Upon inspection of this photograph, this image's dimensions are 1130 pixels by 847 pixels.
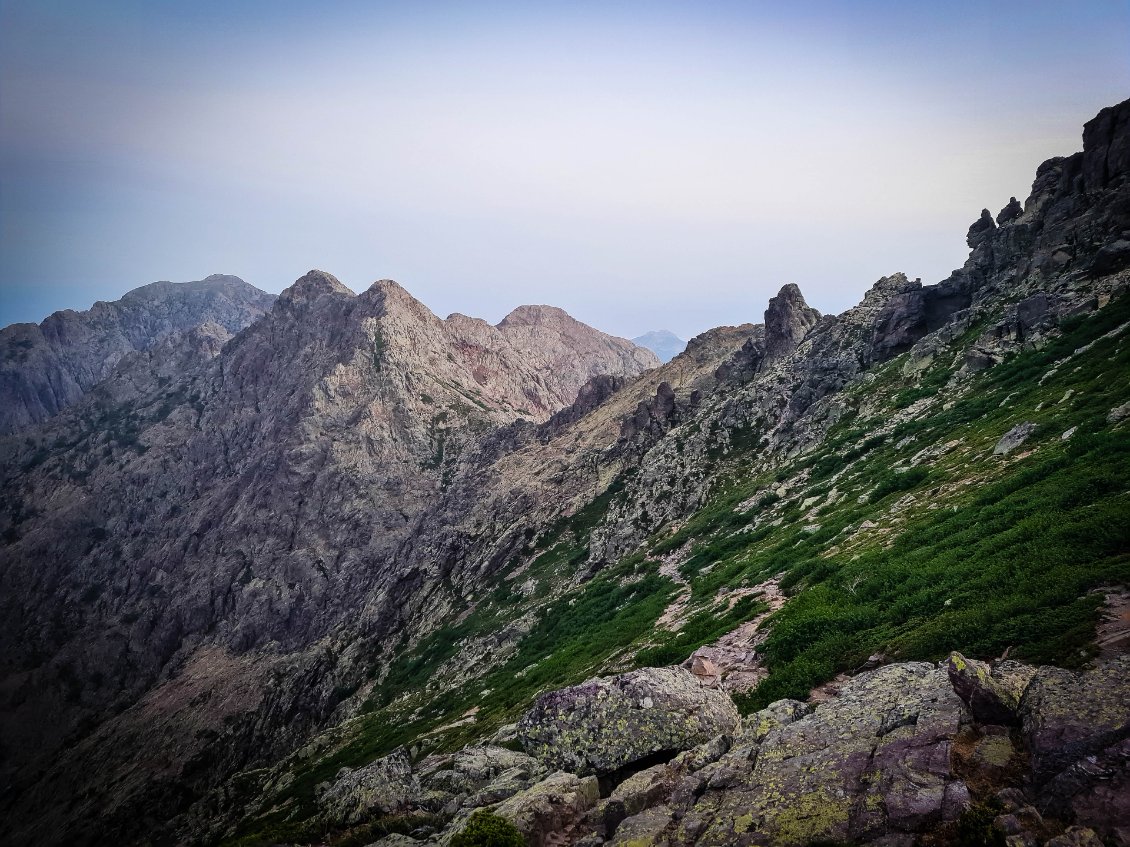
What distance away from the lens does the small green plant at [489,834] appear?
39.6ft

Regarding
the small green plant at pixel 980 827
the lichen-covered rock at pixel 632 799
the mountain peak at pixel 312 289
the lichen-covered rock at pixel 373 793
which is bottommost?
the lichen-covered rock at pixel 632 799

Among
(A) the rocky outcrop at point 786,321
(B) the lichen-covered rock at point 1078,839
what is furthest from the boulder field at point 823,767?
(A) the rocky outcrop at point 786,321

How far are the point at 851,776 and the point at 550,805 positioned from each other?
284 inches

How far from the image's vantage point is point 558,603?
173ft

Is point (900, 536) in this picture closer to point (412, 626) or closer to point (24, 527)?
point (412, 626)

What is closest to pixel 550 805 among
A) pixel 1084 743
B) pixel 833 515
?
pixel 1084 743

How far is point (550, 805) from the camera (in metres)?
13.5

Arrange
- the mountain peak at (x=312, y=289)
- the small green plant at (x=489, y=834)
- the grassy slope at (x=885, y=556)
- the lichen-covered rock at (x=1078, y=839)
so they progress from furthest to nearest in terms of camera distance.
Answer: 1. the mountain peak at (x=312, y=289)
2. the grassy slope at (x=885, y=556)
3. the small green plant at (x=489, y=834)
4. the lichen-covered rock at (x=1078, y=839)

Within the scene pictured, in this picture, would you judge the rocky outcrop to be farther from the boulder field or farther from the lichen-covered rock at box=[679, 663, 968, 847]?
the lichen-covered rock at box=[679, 663, 968, 847]

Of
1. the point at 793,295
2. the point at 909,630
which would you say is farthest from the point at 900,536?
the point at 793,295

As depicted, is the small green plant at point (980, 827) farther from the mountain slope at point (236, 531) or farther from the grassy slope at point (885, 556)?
the mountain slope at point (236, 531)

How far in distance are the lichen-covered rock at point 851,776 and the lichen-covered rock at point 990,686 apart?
13.1 inches

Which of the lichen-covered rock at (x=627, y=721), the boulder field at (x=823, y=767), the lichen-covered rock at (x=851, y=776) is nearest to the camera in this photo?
the boulder field at (x=823, y=767)

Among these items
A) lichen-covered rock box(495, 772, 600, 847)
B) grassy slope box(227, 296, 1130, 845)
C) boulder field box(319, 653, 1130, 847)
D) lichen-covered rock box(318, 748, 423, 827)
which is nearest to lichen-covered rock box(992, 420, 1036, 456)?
grassy slope box(227, 296, 1130, 845)
